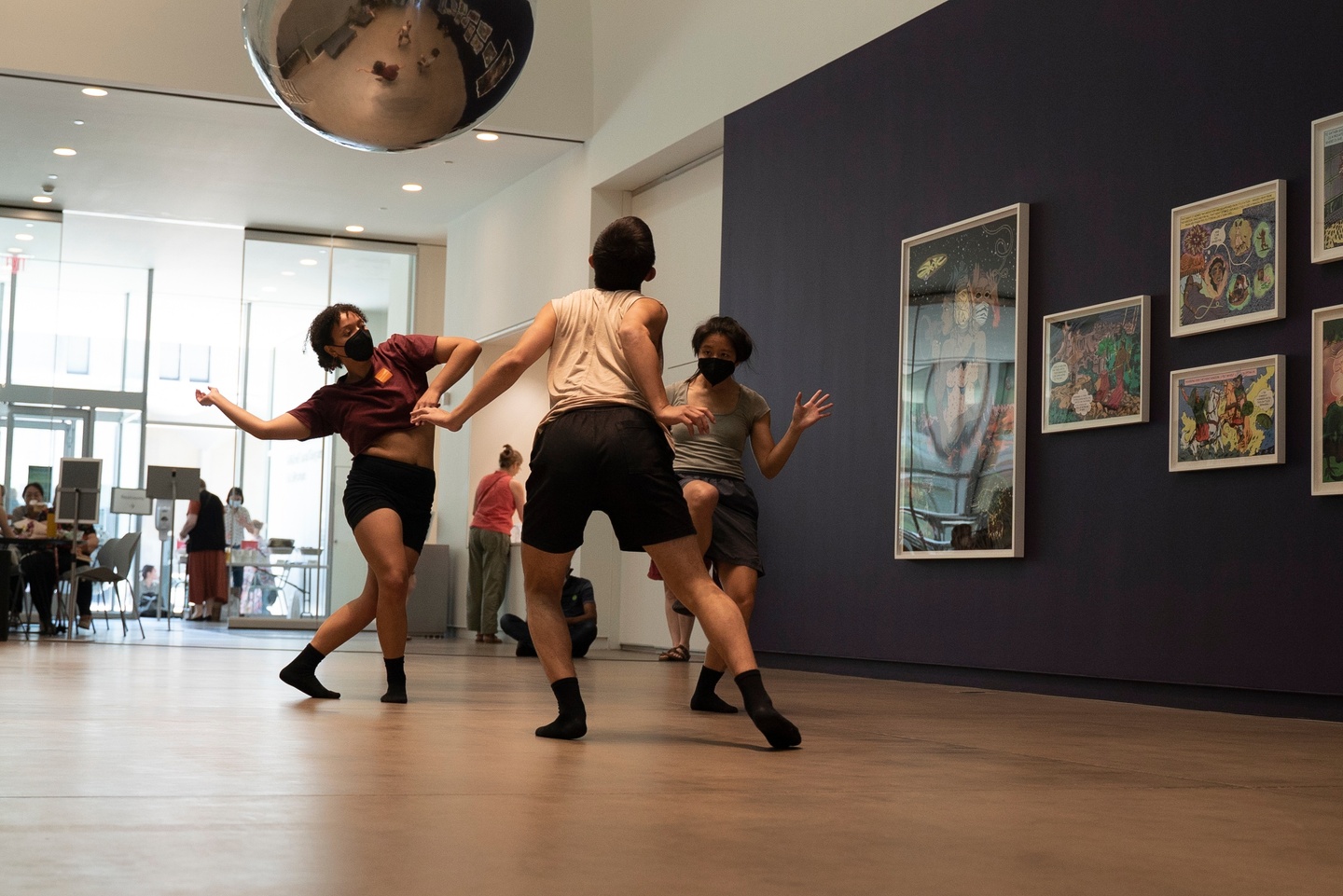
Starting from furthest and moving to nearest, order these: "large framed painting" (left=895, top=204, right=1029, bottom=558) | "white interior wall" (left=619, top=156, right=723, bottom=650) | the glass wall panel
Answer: the glass wall panel → "white interior wall" (left=619, top=156, right=723, bottom=650) → "large framed painting" (left=895, top=204, right=1029, bottom=558)

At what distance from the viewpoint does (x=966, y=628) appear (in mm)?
7043

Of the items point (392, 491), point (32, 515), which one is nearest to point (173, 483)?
point (32, 515)

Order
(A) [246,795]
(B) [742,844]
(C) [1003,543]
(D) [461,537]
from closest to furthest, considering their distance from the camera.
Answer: (B) [742,844]
(A) [246,795]
(C) [1003,543]
(D) [461,537]

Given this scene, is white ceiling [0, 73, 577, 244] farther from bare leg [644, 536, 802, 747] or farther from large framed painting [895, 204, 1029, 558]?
bare leg [644, 536, 802, 747]

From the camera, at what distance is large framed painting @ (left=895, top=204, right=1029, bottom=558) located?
6.79 metres

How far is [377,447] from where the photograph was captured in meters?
4.80

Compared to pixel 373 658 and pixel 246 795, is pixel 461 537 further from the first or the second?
pixel 246 795

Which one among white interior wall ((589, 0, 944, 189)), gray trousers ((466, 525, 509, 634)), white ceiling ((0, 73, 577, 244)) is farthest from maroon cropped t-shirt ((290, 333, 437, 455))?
gray trousers ((466, 525, 509, 634))

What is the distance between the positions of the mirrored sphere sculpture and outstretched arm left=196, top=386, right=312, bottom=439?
1729 mm

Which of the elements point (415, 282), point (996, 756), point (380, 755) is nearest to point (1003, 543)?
point (996, 756)

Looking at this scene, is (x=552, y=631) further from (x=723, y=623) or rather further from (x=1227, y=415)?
(x=1227, y=415)

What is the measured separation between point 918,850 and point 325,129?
2052 millimetres

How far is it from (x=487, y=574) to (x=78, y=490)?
340 centimetres

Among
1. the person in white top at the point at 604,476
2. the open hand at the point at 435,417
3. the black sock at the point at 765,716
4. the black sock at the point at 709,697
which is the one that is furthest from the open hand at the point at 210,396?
the black sock at the point at 765,716
